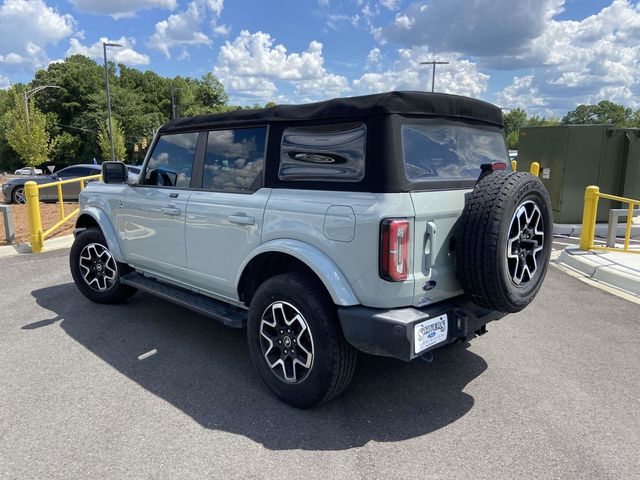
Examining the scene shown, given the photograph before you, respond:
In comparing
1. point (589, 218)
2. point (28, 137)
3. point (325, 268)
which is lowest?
point (589, 218)

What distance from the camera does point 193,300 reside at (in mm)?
4055

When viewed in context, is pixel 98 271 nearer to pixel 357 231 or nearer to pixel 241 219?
pixel 241 219

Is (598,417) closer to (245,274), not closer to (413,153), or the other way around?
(413,153)

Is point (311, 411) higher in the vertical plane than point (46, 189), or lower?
lower

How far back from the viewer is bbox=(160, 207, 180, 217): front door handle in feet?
13.3

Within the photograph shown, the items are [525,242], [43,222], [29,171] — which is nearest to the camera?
[525,242]

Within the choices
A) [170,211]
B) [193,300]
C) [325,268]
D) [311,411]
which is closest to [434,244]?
[325,268]

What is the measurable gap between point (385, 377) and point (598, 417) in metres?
1.41

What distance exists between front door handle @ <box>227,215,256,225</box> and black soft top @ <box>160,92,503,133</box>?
716 mm

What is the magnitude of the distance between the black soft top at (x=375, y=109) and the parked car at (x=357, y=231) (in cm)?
1

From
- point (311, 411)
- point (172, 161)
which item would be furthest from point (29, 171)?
point (311, 411)

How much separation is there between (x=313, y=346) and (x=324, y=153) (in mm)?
1238

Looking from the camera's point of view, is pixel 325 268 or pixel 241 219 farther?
pixel 241 219

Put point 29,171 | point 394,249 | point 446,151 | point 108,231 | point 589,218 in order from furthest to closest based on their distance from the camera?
point 29,171, point 589,218, point 108,231, point 446,151, point 394,249
